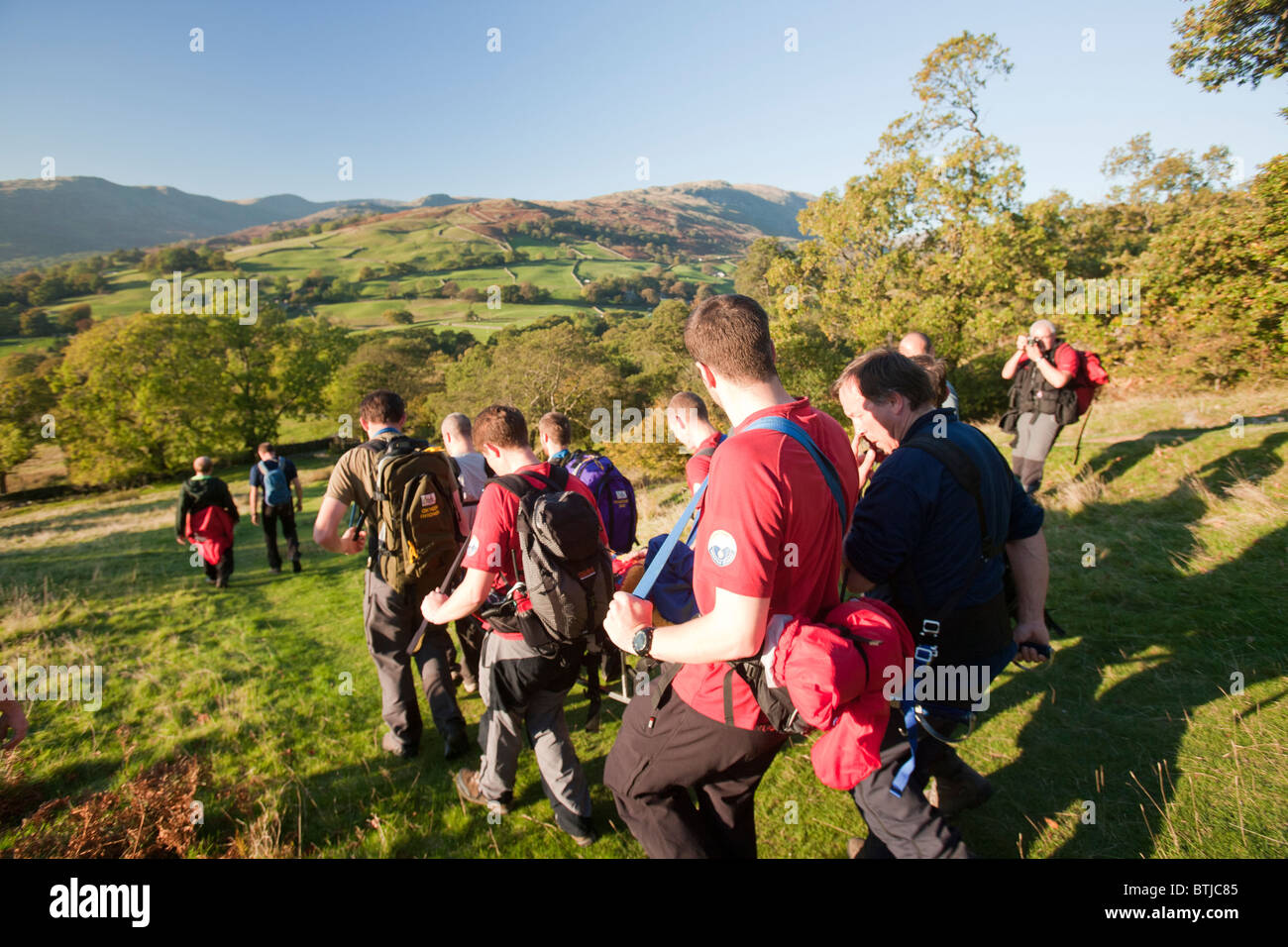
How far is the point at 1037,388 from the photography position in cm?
659

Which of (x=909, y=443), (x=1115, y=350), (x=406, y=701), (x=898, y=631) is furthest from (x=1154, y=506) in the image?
(x=1115, y=350)

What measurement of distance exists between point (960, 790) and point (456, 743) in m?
3.45

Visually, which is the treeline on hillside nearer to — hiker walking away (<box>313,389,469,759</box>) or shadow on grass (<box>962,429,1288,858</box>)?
shadow on grass (<box>962,429,1288,858</box>)

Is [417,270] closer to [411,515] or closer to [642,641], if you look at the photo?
[411,515]

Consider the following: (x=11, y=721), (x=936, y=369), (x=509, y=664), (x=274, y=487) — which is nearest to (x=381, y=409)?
(x=509, y=664)

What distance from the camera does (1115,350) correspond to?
53.6 ft

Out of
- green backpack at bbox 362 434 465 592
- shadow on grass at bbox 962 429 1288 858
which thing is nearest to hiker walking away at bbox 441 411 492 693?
green backpack at bbox 362 434 465 592

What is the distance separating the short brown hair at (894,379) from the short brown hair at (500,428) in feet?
6.22

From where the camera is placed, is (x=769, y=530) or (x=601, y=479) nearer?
(x=769, y=530)

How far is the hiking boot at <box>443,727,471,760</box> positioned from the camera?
4.22 metres

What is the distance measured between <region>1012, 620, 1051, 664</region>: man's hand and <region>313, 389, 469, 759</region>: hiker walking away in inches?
146

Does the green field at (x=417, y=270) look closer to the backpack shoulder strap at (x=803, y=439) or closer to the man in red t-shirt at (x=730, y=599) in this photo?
the man in red t-shirt at (x=730, y=599)

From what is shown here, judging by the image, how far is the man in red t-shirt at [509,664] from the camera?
9.87 feet
